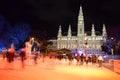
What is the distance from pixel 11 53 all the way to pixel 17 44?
41.3 metres

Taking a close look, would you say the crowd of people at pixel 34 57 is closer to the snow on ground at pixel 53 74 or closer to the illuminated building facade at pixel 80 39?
the snow on ground at pixel 53 74

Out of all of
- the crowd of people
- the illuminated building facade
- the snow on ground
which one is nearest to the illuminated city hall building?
the illuminated building facade

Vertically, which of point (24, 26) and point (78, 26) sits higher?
point (78, 26)

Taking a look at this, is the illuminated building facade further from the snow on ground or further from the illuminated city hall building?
the snow on ground

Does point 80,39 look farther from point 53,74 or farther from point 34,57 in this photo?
point 53,74

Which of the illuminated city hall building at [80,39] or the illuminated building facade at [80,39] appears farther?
the illuminated city hall building at [80,39]

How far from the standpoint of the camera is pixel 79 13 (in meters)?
163

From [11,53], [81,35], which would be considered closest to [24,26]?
[11,53]

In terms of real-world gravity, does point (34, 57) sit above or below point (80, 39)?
below

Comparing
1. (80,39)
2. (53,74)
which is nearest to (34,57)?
(53,74)

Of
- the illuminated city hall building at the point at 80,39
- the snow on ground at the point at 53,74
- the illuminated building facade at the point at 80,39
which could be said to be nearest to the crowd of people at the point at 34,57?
the snow on ground at the point at 53,74

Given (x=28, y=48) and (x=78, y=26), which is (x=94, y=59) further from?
(x=78, y=26)

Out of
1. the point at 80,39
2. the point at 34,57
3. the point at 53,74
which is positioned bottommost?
the point at 53,74

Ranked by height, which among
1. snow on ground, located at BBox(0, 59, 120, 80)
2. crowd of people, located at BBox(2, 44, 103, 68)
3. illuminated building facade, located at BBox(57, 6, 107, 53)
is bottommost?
snow on ground, located at BBox(0, 59, 120, 80)
